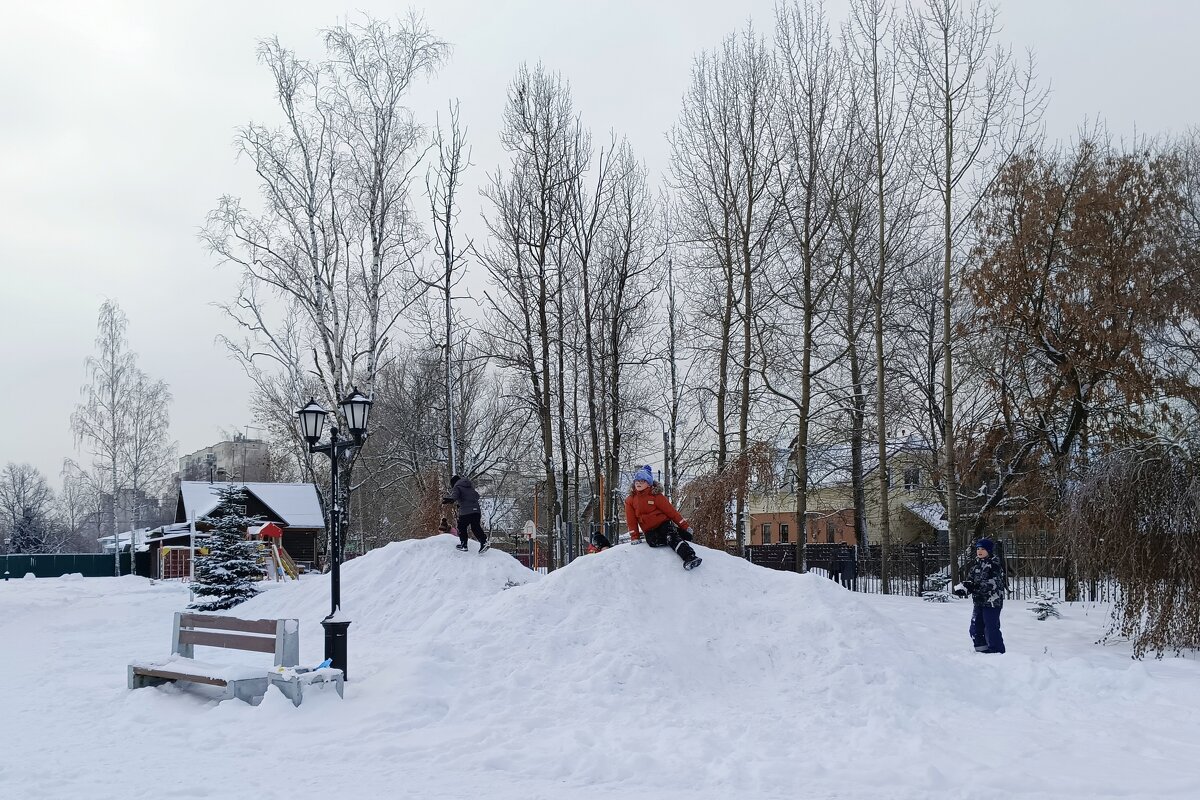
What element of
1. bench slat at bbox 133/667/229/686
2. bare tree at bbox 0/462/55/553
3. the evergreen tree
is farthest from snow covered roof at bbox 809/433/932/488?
bare tree at bbox 0/462/55/553

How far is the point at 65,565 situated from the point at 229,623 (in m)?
46.3

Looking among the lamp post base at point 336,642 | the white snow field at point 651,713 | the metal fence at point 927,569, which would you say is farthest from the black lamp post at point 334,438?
the metal fence at point 927,569

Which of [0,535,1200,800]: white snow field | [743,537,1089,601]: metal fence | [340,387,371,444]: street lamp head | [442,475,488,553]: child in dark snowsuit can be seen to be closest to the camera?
[0,535,1200,800]: white snow field

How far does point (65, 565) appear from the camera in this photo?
49.9 m

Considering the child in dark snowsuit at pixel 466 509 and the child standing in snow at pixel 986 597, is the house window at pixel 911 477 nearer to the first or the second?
the child in dark snowsuit at pixel 466 509

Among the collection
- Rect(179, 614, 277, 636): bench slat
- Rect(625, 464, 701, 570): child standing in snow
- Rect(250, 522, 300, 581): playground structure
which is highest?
Rect(625, 464, 701, 570): child standing in snow

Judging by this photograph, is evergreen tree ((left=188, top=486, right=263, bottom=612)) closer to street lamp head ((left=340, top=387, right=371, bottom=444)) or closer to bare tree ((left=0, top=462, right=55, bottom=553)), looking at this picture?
street lamp head ((left=340, top=387, right=371, bottom=444))

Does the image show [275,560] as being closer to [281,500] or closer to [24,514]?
[281,500]

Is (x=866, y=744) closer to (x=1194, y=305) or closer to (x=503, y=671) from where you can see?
(x=503, y=671)

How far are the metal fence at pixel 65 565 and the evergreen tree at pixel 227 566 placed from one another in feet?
97.7

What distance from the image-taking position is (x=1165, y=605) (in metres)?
11.4

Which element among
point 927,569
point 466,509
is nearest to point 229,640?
point 466,509

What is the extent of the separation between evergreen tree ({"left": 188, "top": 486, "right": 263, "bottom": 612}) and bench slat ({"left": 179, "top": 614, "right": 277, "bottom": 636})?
10.3 m

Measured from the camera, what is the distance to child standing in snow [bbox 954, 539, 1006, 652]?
1143 cm
